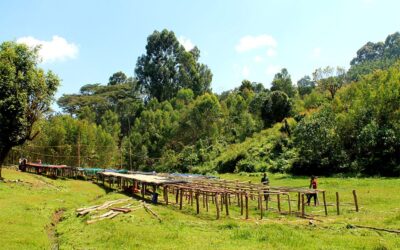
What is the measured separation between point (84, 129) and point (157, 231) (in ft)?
159

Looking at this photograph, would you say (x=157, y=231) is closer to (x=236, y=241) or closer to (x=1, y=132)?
(x=236, y=241)

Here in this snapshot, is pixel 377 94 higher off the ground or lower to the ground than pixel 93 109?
lower

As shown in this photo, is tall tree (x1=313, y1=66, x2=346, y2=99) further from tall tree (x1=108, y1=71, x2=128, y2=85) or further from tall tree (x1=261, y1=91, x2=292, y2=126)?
tall tree (x1=108, y1=71, x2=128, y2=85)

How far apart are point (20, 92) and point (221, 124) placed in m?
43.4

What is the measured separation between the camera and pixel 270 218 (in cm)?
2381

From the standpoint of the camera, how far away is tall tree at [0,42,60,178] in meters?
35.5

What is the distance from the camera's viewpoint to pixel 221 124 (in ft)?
245

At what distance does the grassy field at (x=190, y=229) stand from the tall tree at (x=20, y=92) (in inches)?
326

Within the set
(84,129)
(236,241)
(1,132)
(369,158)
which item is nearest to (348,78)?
(369,158)

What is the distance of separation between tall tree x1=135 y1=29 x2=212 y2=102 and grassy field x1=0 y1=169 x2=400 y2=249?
214 ft

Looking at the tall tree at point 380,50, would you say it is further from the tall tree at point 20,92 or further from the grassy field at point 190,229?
the grassy field at point 190,229

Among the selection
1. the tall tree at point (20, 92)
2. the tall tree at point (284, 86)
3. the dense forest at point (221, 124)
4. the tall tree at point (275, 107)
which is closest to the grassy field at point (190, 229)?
the tall tree at point (20, 92)

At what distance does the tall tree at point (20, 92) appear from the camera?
35531 millimetres

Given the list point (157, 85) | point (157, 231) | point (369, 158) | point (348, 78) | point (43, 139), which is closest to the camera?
point (157, 231)
